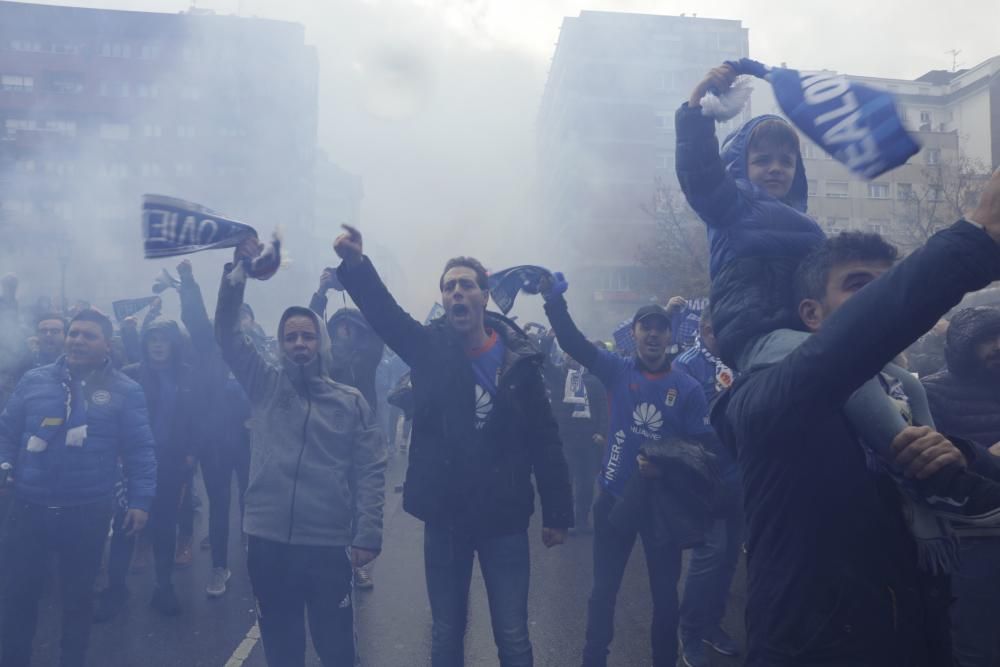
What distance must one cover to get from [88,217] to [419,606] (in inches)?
1205

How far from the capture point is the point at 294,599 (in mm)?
3133

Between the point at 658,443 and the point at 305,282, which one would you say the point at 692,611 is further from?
the point at 305,282

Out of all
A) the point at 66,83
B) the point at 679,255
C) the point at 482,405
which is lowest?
the point at 482,405

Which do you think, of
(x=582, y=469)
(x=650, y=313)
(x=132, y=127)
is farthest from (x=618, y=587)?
(x=132, y=127)

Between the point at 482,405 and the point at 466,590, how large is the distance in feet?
2.40

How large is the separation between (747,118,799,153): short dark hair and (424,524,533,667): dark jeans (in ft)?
5.86

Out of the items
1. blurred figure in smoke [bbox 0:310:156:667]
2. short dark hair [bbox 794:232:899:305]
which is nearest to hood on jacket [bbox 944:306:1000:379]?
short dark hair [bbox 794:232:899:305]

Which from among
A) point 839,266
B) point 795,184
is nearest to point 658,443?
point 795,184

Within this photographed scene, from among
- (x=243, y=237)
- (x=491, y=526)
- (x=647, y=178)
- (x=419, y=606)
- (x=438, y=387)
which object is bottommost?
(x=419, y=606)

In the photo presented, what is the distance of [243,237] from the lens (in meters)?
3.05

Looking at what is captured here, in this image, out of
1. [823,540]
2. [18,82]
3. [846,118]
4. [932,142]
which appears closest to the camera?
[823,540]

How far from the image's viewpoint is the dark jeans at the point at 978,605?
7.69ft

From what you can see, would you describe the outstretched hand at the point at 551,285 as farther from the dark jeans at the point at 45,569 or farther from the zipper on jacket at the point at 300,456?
the dark jeans at the point at 45,569

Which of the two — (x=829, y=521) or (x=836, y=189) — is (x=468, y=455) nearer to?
(x=829, y=521)
